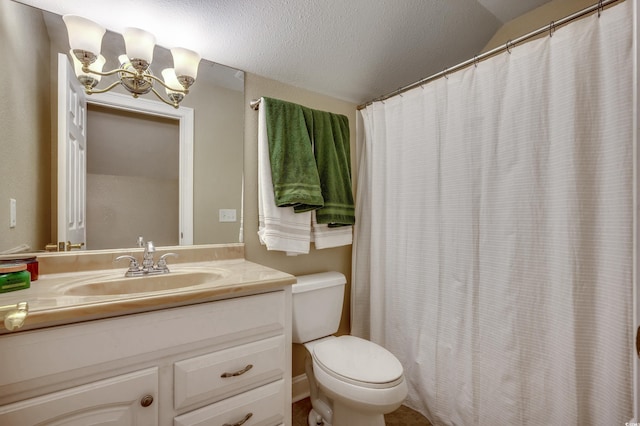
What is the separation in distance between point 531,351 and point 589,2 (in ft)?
5.41

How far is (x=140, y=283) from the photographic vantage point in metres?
1.11

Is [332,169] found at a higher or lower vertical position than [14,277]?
higher

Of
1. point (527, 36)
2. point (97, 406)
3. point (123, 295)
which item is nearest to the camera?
point (97, 406)

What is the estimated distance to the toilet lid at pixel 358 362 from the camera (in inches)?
44.6

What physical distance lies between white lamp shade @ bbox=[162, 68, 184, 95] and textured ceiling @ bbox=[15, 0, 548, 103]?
0.12 metres

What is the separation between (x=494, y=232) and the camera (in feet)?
4.04

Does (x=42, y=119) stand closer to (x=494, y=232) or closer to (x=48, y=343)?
(x=48, y=343)

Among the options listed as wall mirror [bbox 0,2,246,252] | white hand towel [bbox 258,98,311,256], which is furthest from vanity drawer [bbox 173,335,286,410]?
wall mirror [bbox 0,2,246,252]

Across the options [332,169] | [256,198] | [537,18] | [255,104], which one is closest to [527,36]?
[537,18]

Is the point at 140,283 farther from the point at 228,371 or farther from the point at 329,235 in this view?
the point at 329,235

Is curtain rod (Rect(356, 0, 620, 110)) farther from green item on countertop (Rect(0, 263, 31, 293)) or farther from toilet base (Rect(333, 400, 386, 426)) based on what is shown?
green item on countertop (Rect(0, 263, 31, 293))

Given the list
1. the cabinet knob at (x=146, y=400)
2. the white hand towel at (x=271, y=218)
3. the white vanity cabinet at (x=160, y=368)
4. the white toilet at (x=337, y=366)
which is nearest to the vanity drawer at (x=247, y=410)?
the white vanity cabinet at (x=160, y=368)

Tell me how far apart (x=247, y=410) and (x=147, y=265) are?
0.69 metres

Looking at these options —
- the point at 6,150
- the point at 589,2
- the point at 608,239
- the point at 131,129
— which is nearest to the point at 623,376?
the point at 608,239
